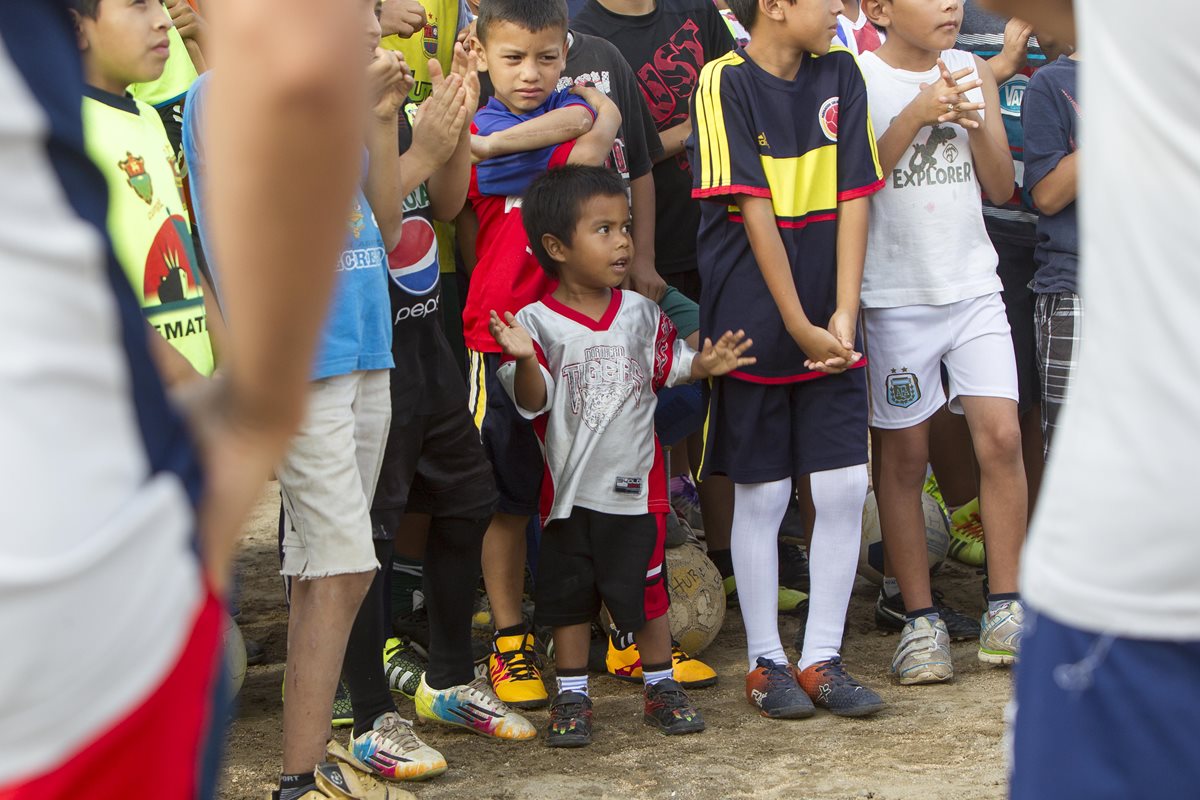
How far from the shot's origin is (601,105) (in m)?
4.59

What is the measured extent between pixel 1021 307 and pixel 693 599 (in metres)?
1.55

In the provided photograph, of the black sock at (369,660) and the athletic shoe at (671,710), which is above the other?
the black sock at (369,660)

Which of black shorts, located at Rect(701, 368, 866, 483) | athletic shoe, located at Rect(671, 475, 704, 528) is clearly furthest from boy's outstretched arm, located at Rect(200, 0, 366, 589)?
athletic shoe, located at Rect(671, 475, 704, 528)

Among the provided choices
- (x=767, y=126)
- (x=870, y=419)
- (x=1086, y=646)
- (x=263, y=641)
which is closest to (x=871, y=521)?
(x=870, y=419)

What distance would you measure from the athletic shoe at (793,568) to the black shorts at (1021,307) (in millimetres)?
943

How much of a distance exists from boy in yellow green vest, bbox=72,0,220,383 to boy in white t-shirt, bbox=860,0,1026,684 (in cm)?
218

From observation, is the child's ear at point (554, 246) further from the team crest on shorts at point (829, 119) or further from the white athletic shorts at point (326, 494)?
the white athletic shorts at point (326, 494)

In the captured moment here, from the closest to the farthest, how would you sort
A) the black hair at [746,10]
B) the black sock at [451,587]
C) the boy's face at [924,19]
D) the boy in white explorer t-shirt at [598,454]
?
1. the black sock at [451,587]
2. the boy in white explorer t-shirt at [598,454]
3. the black hair at [746,10]
4. the boy's face at [924,19]

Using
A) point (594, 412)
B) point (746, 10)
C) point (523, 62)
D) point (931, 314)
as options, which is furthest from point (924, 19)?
point (594, 412)

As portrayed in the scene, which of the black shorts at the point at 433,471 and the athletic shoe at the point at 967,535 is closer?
the black shorts at the point at 433,471

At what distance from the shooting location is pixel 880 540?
5059mm

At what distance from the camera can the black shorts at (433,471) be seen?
12.0 ft

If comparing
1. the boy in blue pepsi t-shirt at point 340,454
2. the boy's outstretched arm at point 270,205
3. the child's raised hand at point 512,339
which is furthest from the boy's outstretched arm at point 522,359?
the boy's outstretched arm at point 270,205

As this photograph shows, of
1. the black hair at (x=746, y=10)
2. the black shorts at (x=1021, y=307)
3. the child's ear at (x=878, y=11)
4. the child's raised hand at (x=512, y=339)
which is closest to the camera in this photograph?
the child's raised hand at (x=512, y=339)
